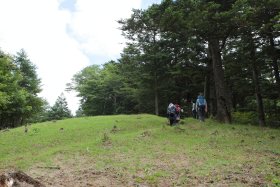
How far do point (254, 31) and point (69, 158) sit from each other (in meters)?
17.0

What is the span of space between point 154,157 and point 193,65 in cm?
1975

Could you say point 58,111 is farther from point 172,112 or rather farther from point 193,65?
point 172,112

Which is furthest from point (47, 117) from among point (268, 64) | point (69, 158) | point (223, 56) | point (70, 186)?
point (70, 186)

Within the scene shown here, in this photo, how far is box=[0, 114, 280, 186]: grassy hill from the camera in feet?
33.9

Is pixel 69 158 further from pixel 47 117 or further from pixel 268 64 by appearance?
pixel 47 117

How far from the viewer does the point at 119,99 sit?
58062mm

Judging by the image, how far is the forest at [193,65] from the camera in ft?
67.3

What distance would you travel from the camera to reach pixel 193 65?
1267 inches

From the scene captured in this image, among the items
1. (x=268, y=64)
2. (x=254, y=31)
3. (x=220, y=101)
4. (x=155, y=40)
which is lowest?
(x=220, y=101)

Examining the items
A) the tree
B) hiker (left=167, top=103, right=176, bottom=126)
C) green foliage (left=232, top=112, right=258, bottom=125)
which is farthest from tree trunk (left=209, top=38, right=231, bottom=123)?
the tree

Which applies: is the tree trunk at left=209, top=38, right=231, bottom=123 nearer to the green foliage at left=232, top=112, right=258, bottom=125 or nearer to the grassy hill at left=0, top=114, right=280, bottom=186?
the grassy hill at left=0, top=114, right=280, bottom=186

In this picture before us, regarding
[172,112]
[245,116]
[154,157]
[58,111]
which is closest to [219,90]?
[172,112]

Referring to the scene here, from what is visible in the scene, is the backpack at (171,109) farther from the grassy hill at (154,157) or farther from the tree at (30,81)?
the tree at (30,81)

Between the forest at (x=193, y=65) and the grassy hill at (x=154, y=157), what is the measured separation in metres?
5.49
